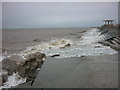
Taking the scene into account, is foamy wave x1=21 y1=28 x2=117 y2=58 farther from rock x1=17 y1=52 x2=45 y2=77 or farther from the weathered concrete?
the weathered concrete

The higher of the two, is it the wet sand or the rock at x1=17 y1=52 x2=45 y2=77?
the wet sand

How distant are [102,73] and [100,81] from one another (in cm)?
55

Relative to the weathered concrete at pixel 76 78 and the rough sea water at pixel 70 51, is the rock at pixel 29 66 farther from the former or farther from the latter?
the weathered concrete at pixel 76 78

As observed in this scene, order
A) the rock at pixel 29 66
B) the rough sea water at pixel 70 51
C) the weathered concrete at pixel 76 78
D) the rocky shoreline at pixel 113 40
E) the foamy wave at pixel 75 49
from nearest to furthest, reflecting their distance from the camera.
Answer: the weathered concrete at pixel 76 78 < the rough sea water at pixel 70 51 < the rock at pixel 29 66 < the foamy wave at pixel 75 49 < the rocky shoreline at pixel 113 40

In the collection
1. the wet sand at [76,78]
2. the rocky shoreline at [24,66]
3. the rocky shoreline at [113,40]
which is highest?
the rocky shoreline at [113,40]

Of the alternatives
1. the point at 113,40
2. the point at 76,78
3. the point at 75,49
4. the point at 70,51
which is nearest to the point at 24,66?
the point at 76,78

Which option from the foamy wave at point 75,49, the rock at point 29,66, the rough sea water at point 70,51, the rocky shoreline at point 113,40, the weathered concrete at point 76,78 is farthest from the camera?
the rocky shoreline at point 113,40

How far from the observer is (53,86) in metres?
2.88

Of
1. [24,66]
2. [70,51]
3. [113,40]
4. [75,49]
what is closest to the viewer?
[24,66]

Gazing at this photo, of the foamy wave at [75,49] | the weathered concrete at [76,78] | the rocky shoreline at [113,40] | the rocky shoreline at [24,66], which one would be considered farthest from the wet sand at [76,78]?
the rocky shoreline at [113,40]

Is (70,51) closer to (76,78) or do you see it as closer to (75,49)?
(75,49)

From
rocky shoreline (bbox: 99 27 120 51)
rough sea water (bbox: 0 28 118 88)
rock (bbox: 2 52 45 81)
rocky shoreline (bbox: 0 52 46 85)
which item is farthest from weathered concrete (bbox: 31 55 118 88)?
rocky shoreline (bbox: 99 27 120 51)

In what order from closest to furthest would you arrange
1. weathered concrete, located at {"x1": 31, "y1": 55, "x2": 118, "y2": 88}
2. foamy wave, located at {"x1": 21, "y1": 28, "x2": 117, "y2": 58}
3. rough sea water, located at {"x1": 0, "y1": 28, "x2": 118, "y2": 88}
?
weathered concrete, located at {"x1": 31, "y1": 55, "x2": 118, "y2": 88} → rough sea water, located at {"x1": 0, "y1": 28, "x2": 118, "y2": 88} → foamy wave, located at {"x1": 21, "y1": 28, "x2": 117, "y2": 58}

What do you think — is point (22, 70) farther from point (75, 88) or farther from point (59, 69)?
point (75, 88)
